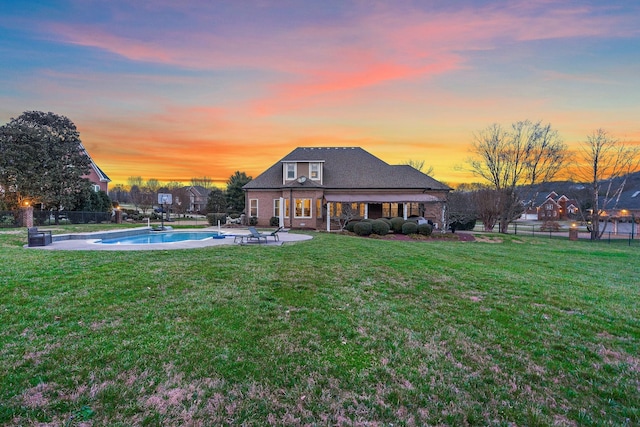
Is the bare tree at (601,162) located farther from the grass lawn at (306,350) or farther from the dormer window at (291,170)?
the grass lawn at (306,350)

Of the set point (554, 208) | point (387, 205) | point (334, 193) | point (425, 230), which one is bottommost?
point (425, 230)

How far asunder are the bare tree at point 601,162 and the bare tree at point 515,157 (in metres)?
1.90

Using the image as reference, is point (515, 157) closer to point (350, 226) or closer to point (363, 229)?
point (350, 226)

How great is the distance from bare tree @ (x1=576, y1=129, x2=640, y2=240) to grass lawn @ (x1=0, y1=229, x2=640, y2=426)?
2681 cm

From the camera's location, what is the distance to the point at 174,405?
2828 mm

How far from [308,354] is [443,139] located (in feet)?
99.8

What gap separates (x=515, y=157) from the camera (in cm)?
3067

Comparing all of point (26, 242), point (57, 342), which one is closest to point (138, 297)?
point (57, 342)

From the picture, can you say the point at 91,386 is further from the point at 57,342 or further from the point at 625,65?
the point at 625,65

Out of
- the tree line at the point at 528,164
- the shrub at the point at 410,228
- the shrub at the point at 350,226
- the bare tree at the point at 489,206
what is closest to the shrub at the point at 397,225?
the shrub at the point at 410,228

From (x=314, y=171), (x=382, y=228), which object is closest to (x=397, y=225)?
(x=382, y=228)

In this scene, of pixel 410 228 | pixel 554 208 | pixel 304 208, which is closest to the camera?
pixel 410 228

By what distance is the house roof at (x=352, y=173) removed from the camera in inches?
1075

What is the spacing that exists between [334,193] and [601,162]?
82.0 feet
